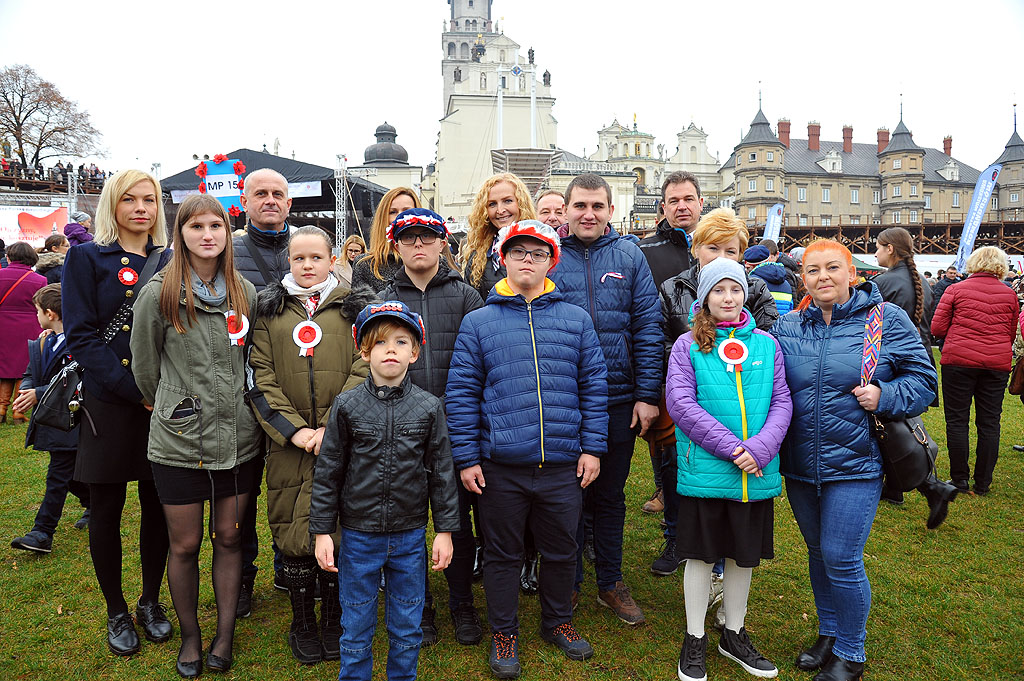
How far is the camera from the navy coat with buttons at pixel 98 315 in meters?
2.91

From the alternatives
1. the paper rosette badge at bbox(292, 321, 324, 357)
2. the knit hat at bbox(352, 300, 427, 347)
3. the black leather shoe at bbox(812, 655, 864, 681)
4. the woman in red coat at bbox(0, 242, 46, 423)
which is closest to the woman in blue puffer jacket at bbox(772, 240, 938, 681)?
the black leather shoe at bbox(812, 655, 864, 681)

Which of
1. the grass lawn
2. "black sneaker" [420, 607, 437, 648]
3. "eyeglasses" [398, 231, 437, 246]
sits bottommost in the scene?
the grass lawn

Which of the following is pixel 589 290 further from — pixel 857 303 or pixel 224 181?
pixel 224 181

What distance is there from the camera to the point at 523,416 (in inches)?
116

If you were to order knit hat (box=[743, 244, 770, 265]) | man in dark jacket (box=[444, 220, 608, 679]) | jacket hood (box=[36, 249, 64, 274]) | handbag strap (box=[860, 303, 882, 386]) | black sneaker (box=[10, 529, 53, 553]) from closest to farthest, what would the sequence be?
handbag strap (box=[860, 303, 882, 386]) < man in dark jacket (box=[444, 220, 608, 679]) < black sneaker (box=[10, 529, 53, 553]) < knit hat (box=[743, 244, 770, 265]) < jacket hood (box=[36, 249, 64, 274])

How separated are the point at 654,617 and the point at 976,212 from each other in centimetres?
1870

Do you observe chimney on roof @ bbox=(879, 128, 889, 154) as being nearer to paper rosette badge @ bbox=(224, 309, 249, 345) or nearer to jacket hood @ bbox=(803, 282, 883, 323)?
jacket hood @ bbox=(803, 282, 883, 323)

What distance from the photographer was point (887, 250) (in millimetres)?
5289

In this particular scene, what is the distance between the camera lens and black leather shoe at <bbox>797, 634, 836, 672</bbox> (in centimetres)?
303

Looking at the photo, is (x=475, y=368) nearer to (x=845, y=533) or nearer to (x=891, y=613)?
(x=845, y=533)

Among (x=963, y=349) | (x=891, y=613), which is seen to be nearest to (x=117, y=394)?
(x=891, y=613)

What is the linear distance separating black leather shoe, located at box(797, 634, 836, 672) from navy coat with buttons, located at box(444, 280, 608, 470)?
145 centimetres

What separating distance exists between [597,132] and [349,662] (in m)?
91.5

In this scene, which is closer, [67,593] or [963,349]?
[67,593]
